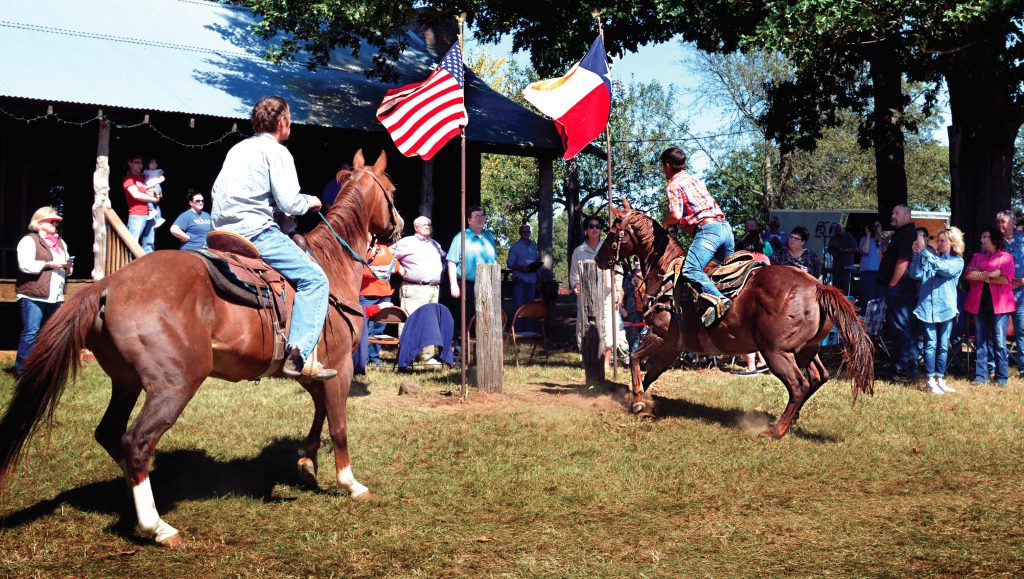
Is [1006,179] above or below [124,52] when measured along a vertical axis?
below

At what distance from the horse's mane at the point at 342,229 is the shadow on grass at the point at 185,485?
1.79 m

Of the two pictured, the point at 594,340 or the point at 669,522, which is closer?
the point at 669,522

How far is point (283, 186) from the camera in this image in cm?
594

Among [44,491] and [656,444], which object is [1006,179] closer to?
[656,444]

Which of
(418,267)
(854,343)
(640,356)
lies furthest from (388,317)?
(854,343)

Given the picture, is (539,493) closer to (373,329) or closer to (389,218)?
(389,218)

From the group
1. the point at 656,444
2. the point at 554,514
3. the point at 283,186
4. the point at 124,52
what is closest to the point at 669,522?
the point at 554,514

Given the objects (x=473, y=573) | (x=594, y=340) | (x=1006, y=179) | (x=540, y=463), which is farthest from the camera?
(x=1006, y=179)

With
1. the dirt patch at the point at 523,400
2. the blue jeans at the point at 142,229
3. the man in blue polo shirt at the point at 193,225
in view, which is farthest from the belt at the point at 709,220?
the blue jeans at the point at 142,229

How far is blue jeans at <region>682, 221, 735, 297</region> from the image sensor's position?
8.92m

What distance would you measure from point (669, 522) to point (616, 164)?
44.1 m

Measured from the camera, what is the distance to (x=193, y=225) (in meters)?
13.3

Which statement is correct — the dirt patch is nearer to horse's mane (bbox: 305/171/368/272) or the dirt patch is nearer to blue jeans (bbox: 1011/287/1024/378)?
horse's mane (bbox: 305/171/368/272)

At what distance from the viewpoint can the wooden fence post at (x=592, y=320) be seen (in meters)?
11.2
